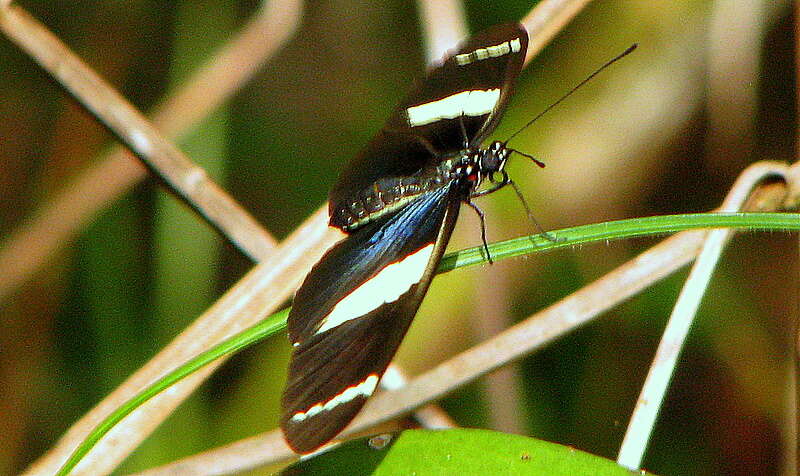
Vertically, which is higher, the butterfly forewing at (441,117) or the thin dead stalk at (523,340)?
the butterfly forewing at (441,117)

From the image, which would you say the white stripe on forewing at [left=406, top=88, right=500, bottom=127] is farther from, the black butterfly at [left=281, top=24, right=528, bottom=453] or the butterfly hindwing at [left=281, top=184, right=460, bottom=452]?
the butterfly hindwing at [left=281, top=184, right=460, bottom=452]

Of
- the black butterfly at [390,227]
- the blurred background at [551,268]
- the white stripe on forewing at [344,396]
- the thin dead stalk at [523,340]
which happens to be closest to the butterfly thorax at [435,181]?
the black butterfly at [390,227]

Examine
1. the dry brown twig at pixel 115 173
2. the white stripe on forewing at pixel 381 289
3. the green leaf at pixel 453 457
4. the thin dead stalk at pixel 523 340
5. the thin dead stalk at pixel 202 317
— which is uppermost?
the dry brown twig at pixel 115 173

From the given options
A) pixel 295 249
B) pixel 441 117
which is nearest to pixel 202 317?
pixel 295 249

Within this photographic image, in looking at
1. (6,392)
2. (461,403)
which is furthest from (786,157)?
(6,392)

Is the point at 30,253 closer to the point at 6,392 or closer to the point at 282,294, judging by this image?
the point at 6,392

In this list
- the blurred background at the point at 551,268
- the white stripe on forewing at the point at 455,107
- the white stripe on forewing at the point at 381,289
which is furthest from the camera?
the blurred background at the point at 551,268

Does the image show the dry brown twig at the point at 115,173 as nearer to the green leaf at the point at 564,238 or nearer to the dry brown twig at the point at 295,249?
the dry brown twig at the point at 295,249

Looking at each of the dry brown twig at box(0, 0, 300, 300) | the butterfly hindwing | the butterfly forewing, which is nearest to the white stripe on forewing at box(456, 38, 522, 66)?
the butterfly forewing
